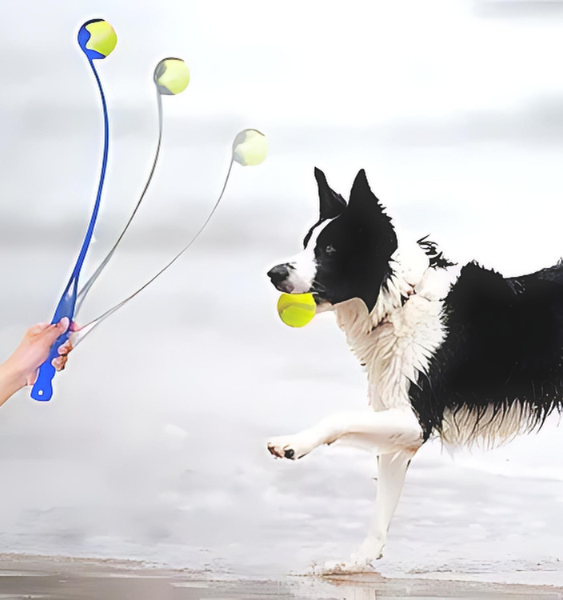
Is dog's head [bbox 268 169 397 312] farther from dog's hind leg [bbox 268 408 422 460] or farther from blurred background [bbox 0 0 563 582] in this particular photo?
dog's hind leg [bbox 268 408 422 460]

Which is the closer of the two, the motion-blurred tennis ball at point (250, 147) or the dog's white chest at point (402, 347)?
the dog's white chest at point (402, 347)

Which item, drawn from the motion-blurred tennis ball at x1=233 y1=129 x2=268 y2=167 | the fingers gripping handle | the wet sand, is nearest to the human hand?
the fingers gripping handle

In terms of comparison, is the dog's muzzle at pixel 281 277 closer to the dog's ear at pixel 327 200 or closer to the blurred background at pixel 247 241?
the blurred background at pixel 247 241

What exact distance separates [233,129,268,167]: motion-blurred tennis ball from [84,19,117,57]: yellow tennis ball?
377mm

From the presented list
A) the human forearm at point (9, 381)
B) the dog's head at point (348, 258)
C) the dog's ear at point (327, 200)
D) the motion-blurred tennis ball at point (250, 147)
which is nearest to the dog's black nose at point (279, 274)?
the dog's head at point (348, 258)

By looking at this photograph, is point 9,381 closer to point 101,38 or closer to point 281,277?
point 281,277

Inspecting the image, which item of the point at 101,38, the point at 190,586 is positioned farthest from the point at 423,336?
the point at 101,38

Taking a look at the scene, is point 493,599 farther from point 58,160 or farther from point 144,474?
point 58,160

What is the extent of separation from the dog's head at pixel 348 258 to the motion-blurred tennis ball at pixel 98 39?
26.5 inches

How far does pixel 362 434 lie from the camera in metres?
1.77

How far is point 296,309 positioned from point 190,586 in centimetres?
67

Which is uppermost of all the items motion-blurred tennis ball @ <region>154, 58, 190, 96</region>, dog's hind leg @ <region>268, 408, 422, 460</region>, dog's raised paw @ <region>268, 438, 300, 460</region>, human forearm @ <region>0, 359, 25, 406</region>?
motion-blurred tennis ball @ <region>154, 58, 190, 96</region>

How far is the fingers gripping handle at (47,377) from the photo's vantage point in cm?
192

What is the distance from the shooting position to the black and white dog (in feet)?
5.98
